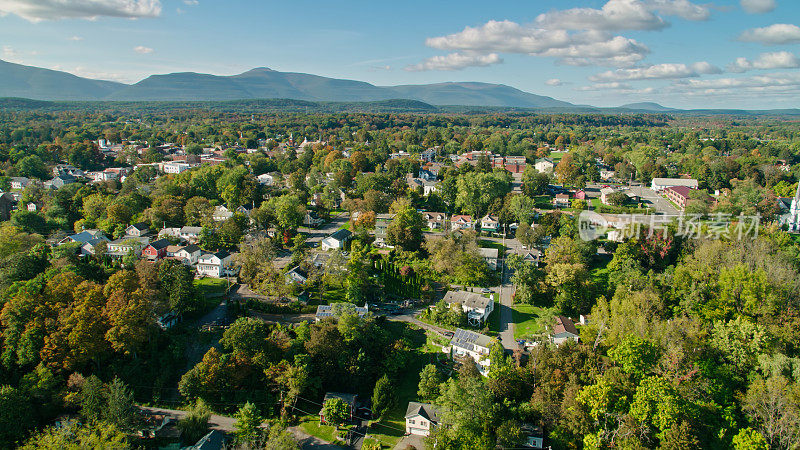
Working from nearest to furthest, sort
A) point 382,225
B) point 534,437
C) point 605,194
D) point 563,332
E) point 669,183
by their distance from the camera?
point 534,437, point 563,332, point 382,225, point 605,194, point 669,183

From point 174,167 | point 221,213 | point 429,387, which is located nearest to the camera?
point 429,387

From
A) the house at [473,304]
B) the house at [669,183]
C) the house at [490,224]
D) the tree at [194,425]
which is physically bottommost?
the tree at [194,425]

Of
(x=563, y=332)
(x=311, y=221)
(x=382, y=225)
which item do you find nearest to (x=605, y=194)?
(x=382, y=225)

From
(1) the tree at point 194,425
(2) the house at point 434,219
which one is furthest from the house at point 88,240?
(2) the house at point 434,219

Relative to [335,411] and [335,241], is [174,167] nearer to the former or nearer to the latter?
[335,241]

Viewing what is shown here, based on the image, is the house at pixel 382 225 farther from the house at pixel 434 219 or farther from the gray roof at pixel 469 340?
the gray roof at pixel 469 340

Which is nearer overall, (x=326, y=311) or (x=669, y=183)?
(x=326, y=311)

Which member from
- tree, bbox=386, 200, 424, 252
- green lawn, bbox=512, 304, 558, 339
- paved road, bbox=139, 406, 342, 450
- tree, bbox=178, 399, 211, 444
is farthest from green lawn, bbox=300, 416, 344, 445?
tree, bbox=386, 200, 424, 252
